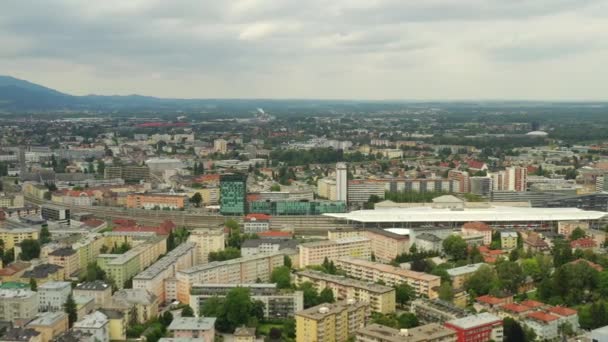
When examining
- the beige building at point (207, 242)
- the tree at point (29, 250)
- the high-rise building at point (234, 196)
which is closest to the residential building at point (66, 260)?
the tree at point (29, 250)

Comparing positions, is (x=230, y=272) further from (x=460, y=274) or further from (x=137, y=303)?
(x=460, y=274)

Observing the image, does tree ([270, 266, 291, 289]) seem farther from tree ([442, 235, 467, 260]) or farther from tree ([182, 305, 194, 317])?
tree ([442, 235, 467, 260])

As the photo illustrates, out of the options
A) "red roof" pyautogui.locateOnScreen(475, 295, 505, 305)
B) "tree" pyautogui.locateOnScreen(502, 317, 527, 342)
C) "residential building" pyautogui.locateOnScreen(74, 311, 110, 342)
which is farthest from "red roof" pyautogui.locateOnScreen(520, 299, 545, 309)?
"residential building" pyautogui.locateOnScreen(74, 311, 110, 342)

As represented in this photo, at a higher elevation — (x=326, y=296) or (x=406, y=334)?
(x=406, y=334)

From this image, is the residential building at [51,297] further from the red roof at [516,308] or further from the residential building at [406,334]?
the red roof at [516,308]

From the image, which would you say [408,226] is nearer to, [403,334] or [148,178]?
[403,334]

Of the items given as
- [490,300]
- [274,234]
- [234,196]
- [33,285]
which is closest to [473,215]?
[274,234]

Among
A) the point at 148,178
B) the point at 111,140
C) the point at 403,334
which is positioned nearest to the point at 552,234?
the point at 403,334
